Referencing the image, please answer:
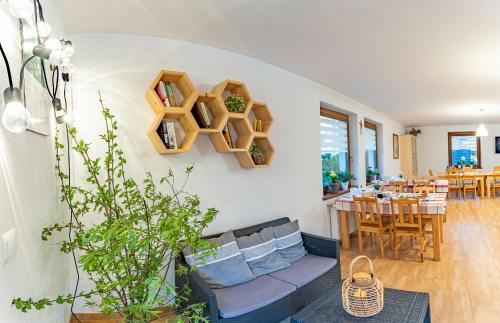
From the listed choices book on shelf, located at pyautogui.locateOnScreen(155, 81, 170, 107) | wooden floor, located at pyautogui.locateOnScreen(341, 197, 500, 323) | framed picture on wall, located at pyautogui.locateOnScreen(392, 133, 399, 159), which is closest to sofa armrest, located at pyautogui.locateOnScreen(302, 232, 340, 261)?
wooden floor, located at pyautogui.locateOnScreen(341, 197, 500, 323)

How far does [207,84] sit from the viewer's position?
2.98 meters

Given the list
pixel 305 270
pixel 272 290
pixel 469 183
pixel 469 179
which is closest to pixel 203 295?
pixel 272 290

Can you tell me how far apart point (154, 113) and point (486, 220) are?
21.1ft

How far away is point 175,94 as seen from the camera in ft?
9.07

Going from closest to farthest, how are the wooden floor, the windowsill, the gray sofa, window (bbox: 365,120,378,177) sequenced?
the gray sofa, the wooden floor, the windowsill, window (bbox: 365,120,378,177)

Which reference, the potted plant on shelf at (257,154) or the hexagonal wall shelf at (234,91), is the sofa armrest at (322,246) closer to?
the potted plant on shelf at (257,154)

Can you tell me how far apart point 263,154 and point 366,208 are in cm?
200

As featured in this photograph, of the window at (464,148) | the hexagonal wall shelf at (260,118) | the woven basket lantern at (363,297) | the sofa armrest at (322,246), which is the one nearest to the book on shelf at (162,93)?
the hexagonal wall shelf at (260,118)

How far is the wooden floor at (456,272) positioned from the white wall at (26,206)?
275 centimetres

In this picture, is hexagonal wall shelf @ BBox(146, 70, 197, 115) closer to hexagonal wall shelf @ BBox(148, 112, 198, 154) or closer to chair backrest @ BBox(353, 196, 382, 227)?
hexagonal wall shelf @ BBox(148, 112, 198, 154)

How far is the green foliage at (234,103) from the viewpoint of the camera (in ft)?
9.59

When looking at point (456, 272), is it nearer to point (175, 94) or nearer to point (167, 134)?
point (167, 134)

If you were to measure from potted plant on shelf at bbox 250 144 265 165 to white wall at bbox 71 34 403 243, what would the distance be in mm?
128

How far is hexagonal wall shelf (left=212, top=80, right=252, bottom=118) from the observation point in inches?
114
